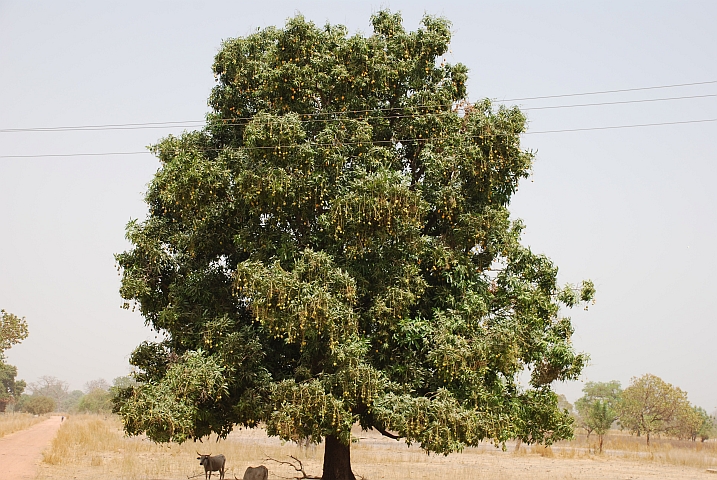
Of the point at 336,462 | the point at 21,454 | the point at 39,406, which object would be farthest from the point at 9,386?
the point at 336,462

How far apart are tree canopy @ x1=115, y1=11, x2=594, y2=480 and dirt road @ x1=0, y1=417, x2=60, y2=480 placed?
1043 centimetres

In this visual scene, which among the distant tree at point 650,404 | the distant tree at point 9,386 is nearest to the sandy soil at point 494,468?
the distant tree at point 650,404

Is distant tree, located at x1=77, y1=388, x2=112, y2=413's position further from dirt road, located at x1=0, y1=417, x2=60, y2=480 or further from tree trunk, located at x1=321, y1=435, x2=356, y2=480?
tree trunk, located at x1=321, y1=435, x2=356, y2=480

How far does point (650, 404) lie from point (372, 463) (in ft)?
128

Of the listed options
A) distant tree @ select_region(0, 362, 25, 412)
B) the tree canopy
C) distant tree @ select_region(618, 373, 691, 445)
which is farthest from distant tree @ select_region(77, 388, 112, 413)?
the tree canopy

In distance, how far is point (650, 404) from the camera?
209 feet

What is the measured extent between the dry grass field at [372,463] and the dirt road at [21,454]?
2.08 ft

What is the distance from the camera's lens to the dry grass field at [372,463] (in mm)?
28047

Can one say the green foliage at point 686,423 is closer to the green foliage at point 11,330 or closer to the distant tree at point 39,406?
the green foliage at point 11,330

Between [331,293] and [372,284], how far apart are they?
1.59 m

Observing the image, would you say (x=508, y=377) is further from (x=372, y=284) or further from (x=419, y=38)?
(x=419, y=38)

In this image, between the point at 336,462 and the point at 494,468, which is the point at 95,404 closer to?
the point at 494,468

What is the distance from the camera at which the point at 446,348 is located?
613 inches

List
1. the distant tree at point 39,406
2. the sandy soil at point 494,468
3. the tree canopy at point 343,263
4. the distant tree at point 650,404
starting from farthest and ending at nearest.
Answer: the distant tree at point 39,406 → the distant tree at point 650,404 → the sandy soil at point 494,468 → the tree canopy at point 343,263
